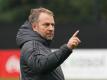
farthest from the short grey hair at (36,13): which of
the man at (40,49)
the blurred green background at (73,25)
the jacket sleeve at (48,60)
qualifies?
the blurred green background at (73,25)

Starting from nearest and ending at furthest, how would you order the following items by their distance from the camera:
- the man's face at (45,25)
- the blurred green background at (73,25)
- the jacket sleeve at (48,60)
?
the jacket sleeve at (48,60) → the man's face at (45,25) → the blurred green background at (73,25)

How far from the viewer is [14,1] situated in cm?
2053

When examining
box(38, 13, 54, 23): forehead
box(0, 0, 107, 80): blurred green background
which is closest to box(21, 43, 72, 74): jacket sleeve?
box(38, 13, 54, 23): forehead

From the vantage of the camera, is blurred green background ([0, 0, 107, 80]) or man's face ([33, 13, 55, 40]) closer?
man's face ([33, 13, 55, 40])

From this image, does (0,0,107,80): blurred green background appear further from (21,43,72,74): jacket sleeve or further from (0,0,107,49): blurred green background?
(21,43,72,74): jacket sleeve

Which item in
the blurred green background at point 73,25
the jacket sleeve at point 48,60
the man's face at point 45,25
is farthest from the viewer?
the blurred green background at point 73,25

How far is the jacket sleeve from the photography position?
4.52 m

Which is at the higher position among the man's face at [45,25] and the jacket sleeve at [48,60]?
the man's face at [45,25]

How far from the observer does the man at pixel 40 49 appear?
453 cm

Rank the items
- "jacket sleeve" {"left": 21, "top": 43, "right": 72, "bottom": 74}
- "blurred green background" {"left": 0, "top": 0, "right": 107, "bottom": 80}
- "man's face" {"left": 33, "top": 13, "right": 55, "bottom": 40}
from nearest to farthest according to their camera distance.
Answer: "jacket sleeve" {"left": 21, "top": 43, "right": 72, "bottom": 74}, "man's face" {"left": 33, "top": 13, "right": 55, "bottom": 40}, "blurred green background" {"left": 0, "top": 0, "right": 107, "bottom": 80}

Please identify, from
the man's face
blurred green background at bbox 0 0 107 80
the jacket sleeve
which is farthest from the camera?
blurred green background at bbox 0 0 107 80

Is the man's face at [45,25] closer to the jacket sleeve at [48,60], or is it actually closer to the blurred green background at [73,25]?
the jacket sleeve at [48,60]

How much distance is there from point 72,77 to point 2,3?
272 inches

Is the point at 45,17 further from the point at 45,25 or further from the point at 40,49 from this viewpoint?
the point at 40,49
